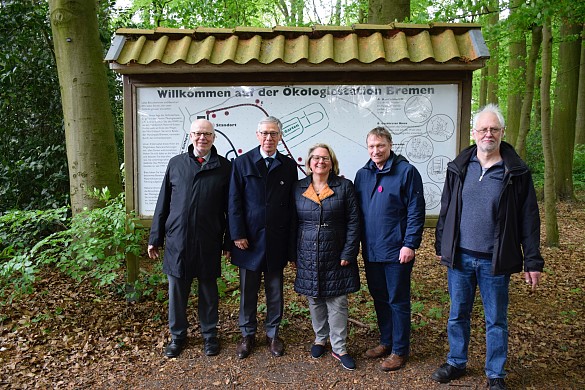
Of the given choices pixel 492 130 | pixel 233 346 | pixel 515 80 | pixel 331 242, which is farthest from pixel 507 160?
pixel 515 80

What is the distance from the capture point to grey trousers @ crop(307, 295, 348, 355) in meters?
3.48

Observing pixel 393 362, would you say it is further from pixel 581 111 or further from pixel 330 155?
pixel 581 111

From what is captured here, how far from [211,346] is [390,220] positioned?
73.7 inches

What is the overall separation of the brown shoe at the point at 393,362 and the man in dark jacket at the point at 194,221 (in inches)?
56.9

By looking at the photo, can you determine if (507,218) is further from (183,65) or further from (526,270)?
(183,65)

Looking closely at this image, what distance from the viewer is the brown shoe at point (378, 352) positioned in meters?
3.69

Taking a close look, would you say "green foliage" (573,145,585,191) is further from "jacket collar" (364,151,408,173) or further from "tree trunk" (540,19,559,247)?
"jacket collar" (364,151,408,173)

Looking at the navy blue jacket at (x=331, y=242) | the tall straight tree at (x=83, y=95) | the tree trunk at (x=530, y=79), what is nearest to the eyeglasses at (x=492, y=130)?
the navy blue jacket at (x=331, y=242)

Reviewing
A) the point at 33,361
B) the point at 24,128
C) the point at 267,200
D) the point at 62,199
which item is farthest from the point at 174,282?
the point at 24,128

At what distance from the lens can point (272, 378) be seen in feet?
11.3

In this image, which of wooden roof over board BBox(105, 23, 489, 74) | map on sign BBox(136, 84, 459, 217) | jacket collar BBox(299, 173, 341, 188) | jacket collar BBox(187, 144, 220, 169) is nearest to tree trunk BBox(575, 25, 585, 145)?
wooden roof over board BBox(105, 23, 489, 74)

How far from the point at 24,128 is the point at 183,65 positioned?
3.67m

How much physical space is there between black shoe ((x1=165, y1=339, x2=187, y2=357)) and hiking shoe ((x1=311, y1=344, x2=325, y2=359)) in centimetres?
113

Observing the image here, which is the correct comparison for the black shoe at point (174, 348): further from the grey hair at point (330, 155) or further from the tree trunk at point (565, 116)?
the tree trunk at point (565, 116)
